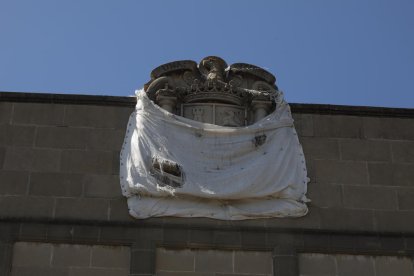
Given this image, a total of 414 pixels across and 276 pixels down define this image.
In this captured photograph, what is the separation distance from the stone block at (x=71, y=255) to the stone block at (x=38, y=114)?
8.51 ft

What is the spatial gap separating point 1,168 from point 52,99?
5.52 feet

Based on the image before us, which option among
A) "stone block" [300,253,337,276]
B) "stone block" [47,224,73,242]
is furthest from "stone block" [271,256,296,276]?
"stone block" [47,224,73,242]

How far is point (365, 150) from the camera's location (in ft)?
59.2

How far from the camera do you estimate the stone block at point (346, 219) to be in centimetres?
1702

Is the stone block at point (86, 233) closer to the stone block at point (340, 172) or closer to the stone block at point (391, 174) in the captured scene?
the stone block at point (340, 172)

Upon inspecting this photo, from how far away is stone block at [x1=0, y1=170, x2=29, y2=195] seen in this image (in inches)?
669

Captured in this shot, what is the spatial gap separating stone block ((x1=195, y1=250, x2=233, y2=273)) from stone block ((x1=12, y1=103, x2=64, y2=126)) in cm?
376

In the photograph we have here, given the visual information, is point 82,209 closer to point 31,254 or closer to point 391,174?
point 31,254

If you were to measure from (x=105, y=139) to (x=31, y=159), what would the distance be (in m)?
1.39

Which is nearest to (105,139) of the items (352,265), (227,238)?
(227,238)

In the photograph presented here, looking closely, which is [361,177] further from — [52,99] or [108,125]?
[52,99]

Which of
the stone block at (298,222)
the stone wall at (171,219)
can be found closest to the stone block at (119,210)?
the stone wall at (171,219)

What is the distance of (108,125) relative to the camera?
58.3 ft

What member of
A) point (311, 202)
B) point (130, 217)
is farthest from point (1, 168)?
point (311, 202)
